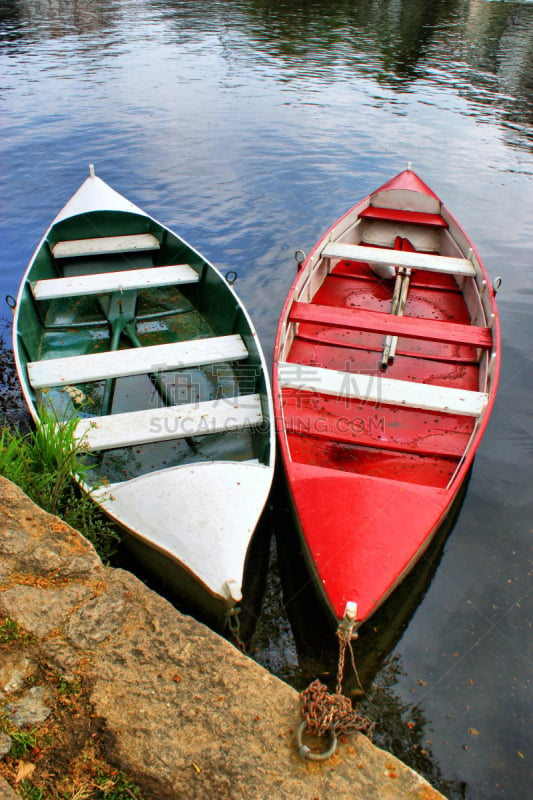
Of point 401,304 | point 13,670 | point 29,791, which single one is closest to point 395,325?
point 401,304

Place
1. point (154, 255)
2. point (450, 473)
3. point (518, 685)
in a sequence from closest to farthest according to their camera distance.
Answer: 1. point (518, 685)
2. point (450, 473)
3. point (154, 255)

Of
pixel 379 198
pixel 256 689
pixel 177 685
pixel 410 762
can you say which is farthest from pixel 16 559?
pixel 379 198

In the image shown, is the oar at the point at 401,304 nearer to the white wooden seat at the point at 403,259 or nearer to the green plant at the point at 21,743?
the white wooden seat at the point at 403,259

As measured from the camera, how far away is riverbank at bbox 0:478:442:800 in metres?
2.74

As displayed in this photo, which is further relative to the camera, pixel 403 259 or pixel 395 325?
pixel 403 259

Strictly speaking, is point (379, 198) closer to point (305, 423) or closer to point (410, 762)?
point (305, 423)

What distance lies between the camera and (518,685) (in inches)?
182

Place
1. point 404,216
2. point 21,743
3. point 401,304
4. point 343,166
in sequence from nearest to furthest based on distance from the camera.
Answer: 1. point 21,743
2. point 401,304
3. point 404,216
4. point 343,166

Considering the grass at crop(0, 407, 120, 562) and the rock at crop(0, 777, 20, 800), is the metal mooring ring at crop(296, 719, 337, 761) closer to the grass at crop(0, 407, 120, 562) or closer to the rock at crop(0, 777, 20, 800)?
the rock at crop(0, 777, 20, 800)

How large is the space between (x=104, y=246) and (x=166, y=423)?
4.59m

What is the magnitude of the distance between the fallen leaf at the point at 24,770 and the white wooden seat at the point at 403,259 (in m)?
7.10

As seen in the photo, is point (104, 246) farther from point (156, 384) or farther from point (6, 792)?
point (6, 792)

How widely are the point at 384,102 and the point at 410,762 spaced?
21771mm

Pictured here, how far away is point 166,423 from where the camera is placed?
18.7ft
